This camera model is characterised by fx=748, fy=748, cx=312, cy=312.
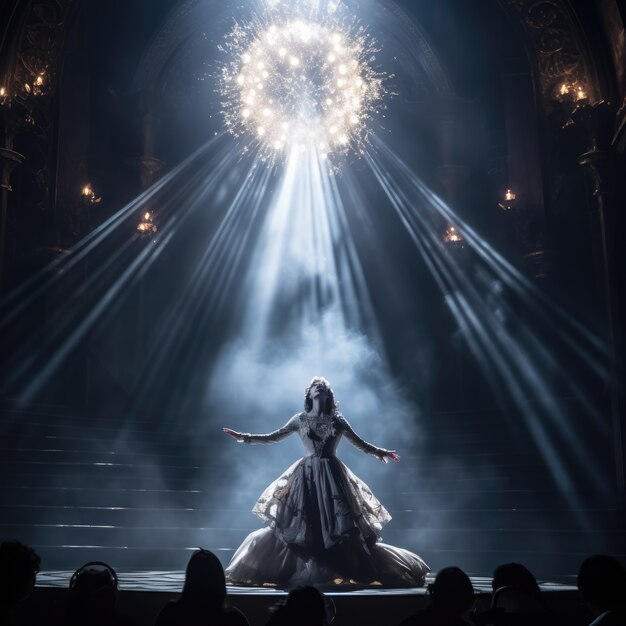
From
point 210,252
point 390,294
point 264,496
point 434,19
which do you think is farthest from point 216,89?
point 264,496

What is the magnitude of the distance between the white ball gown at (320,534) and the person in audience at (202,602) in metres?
3.13

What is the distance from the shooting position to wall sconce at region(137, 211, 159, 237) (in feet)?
41.9

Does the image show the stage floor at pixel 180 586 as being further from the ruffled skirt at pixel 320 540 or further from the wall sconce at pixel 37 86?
the wall sconce at pixel 37 86

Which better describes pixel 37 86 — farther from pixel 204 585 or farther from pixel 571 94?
pixel 204 585

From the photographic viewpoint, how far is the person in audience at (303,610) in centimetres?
225

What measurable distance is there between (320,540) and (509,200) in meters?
7.40

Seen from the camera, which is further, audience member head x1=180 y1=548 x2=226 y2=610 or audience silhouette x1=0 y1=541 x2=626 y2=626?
audience member head x1=180 y1=548 x2=226 y2=610

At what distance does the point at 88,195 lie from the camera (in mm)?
11711

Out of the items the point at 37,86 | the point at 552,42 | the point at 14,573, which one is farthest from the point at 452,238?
the point at 14,573

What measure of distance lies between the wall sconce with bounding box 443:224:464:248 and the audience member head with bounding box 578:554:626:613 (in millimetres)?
10870

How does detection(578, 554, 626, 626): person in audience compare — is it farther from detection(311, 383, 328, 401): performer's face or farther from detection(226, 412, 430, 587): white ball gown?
detection(311, 383, 328, 401): performer's face

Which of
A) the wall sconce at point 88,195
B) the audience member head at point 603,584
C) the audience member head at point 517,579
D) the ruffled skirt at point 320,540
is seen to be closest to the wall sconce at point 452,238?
the wall sconce at point 88,195

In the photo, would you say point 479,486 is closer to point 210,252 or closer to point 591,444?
point 591,444

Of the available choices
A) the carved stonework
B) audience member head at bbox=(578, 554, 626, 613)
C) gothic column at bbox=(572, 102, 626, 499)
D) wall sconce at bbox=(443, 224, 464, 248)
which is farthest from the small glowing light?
audience member head at bbox=(578, 554, 626, 613)
